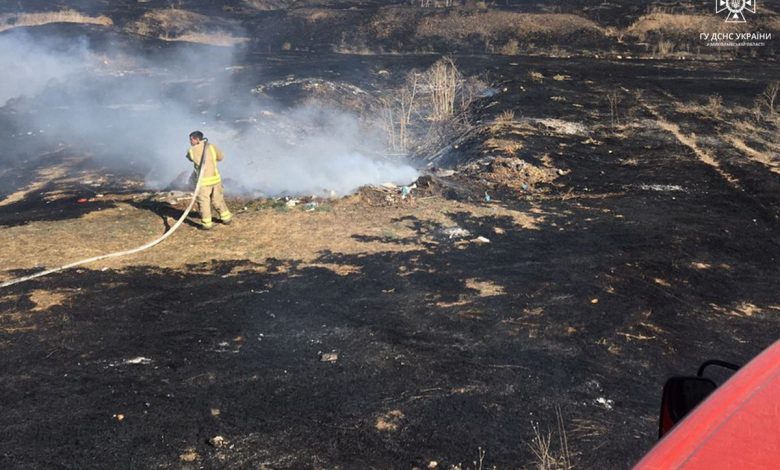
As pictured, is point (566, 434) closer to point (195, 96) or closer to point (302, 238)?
point (302, 238)

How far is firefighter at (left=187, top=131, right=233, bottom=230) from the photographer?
9.12 meters

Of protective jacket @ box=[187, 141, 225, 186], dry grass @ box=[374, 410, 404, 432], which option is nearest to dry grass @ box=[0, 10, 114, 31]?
protective jacket @ box=[187, 141, 225, 186]

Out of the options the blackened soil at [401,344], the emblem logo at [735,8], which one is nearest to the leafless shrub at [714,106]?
the blackened soil at [401,344]

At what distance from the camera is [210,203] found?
31.0 ft

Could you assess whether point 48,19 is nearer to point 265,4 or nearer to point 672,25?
point 265,4

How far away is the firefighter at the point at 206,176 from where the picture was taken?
9125 millimetres

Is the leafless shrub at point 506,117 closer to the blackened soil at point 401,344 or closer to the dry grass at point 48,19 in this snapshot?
the blackened soil at point 401,344

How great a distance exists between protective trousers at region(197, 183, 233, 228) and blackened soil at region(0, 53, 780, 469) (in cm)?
142

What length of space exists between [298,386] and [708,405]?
4.01 m

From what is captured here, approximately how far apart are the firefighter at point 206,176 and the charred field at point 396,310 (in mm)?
376

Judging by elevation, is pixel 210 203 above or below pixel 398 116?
below

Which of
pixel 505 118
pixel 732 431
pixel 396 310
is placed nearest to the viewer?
pixel 732 431

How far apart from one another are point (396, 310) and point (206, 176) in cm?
419

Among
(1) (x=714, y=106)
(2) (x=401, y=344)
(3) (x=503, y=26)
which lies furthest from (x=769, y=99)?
(2) (x=401, y=344)
